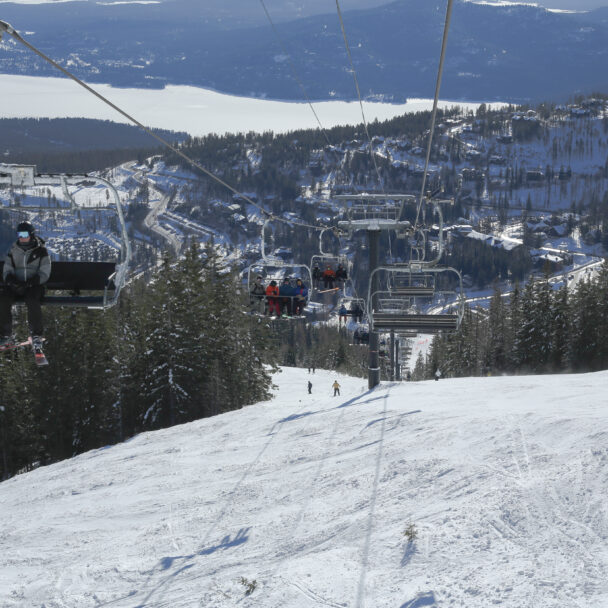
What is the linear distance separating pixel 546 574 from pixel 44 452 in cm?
2761

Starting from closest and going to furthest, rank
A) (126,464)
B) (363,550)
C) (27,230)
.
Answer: (27,230) < (363,550) < (126,464)

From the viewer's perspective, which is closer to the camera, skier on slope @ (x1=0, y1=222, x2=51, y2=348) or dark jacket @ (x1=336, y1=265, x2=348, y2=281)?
skier on slope @ (x1=0, y1=222, x2=51, y2=348)

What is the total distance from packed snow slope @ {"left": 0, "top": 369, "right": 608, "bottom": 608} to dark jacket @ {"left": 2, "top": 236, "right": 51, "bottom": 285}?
487 centimetres

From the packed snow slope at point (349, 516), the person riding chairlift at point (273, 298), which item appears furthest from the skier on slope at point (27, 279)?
the person riding chairlift at point (273, 298)

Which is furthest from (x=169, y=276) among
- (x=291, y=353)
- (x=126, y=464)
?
(x=291, y=353)

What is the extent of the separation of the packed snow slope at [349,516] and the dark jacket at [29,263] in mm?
4871

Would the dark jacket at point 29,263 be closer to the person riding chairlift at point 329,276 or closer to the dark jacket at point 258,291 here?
the dark jacket at point 258,291

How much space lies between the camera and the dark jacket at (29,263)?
8.60 meters

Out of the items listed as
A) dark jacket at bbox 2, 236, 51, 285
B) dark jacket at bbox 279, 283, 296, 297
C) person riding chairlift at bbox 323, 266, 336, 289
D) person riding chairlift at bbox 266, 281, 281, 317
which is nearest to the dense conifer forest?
person riding chairlift at bbox 323, 266, 336, 289

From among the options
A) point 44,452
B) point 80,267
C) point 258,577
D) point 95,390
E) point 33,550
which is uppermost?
point 80,267

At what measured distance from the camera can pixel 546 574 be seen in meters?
7.69

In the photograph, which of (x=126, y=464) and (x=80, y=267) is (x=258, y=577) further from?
(x=126, y=464)

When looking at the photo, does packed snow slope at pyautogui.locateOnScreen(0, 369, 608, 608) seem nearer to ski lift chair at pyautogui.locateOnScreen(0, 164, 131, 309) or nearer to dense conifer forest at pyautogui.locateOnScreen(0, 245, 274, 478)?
ski lift chair at pyautogui.locateOnScreen(0, 164, 131, 309)

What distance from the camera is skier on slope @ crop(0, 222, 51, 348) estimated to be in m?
8.62
